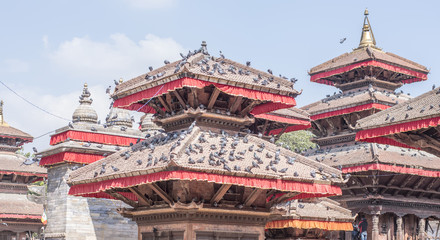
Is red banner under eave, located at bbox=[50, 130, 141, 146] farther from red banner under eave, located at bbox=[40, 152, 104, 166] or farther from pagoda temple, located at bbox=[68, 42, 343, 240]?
pagoda temple, located at bbox=[68, 42, 343, 240]

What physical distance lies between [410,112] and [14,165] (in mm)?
32535

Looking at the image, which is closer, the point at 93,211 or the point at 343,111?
the point at 93,211

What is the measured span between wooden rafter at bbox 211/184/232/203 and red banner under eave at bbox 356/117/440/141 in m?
3.83

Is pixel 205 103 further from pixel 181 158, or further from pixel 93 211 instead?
pixel 93 211

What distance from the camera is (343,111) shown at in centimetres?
2955

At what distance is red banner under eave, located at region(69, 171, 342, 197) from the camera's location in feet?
46.9

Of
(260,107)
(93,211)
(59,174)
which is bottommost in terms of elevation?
(93,211)

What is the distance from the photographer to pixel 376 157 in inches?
1008

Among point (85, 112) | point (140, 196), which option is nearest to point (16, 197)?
point (85, 112)

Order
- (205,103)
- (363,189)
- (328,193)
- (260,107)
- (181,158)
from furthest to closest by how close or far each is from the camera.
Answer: (363,189) < (260,107) < (205,103) < (328,193) < (181,158)

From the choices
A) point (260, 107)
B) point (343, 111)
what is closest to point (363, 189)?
point (343, 111)

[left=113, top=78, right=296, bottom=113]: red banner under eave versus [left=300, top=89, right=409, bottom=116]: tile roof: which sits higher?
[left=300, top=89, right=409, bottom=116]: tile roof

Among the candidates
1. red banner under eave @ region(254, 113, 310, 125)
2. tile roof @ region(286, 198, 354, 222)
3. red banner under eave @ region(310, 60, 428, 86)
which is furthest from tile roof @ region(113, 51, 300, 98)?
red banner under eave @ region(310, 60, 428, 86)

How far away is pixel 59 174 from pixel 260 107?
1074 centimetres
